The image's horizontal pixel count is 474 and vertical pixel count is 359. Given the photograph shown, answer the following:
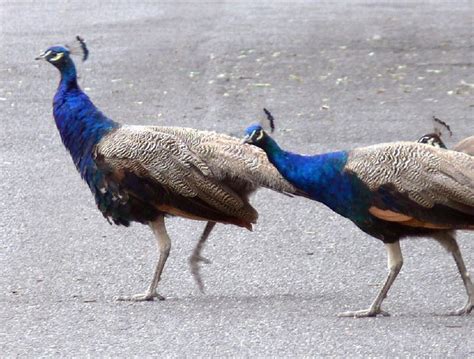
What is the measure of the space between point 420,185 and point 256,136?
2.49 feet

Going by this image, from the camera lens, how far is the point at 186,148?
20.0ft

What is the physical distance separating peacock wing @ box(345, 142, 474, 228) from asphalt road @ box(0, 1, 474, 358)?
451mm

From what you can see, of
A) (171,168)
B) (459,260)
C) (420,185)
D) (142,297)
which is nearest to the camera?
(420,185)

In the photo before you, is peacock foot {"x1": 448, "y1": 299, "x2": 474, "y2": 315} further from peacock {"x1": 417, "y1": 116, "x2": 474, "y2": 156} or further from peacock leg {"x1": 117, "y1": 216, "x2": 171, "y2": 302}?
peacock leg {"x1": 117, "y1": 216, "x2": 171, "y2": 302}

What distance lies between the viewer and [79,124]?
6.27 meters

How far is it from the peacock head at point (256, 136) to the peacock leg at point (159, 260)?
2.38 ft

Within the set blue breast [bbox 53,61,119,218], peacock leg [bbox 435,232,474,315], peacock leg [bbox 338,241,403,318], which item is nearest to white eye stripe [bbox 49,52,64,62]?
blue breast [bbox 53,61,119,218]

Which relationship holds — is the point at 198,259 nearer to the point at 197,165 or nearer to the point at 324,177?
the point at 197,165

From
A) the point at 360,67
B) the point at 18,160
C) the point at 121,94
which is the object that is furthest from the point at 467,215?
the point at 360,67

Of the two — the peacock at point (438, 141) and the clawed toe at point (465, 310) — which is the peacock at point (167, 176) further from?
the clawed toe at point (465, 310)

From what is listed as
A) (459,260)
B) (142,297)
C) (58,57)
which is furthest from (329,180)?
(58,57)

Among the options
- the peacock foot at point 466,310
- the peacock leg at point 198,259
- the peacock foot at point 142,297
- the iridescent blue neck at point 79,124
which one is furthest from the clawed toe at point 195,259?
the peacock foot at point 466,310

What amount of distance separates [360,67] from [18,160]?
183 inches

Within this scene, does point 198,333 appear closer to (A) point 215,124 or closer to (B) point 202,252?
(B) point 202,252
